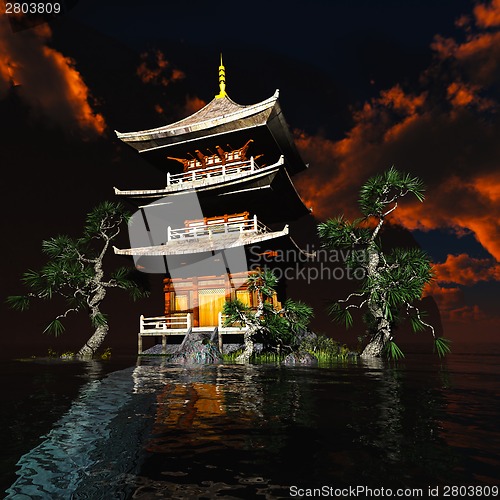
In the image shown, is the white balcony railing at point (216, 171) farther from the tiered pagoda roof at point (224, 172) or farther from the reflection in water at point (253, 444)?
the reflection in water at point (253, 444)

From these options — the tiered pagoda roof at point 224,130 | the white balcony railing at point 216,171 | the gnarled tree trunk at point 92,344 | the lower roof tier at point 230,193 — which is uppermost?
the tiered pagoda roof at point 224,130

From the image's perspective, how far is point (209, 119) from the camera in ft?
72.9

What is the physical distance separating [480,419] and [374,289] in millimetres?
12414

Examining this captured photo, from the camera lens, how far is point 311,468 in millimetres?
3652

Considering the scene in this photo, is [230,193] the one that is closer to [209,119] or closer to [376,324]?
[209,119]

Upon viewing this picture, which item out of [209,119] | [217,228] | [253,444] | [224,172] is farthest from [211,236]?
[253,444]

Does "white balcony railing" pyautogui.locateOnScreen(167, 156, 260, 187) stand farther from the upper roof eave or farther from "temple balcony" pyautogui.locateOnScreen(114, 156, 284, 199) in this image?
the upper roof eave

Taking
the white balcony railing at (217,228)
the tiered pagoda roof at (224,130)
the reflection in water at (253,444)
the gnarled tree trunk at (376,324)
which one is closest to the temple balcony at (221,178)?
the tiered pagoda roof at (224,130)

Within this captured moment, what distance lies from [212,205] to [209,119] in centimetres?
512

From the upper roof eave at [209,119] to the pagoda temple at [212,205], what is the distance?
0.20 feet

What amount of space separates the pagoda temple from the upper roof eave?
0.20 ft

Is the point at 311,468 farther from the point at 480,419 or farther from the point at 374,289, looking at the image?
the point at 374,289

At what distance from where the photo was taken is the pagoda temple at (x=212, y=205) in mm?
21000

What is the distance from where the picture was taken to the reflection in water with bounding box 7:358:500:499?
3373mm
